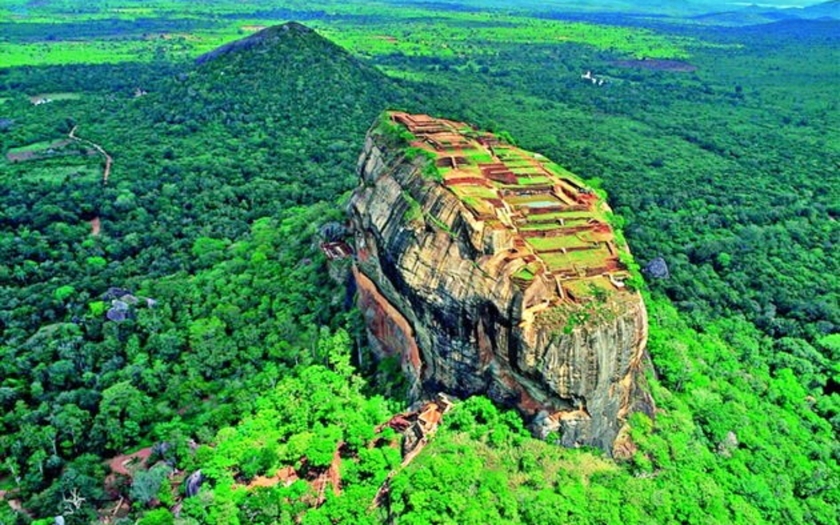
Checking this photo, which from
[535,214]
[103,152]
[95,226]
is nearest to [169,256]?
[95,226]

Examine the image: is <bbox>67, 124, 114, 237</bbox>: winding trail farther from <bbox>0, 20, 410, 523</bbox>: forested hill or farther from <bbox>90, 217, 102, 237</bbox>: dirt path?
<bbox>0, 20, 410, 523</bbox>: forested hill

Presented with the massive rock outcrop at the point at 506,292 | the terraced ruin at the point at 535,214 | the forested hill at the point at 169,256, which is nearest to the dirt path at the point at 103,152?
the forested hill at the point at 169,256

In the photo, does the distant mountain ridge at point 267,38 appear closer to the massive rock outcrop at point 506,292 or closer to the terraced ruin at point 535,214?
the terraced ruin at point 535,214

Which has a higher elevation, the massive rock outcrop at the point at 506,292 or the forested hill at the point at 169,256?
the massive rock outcrop at the point at 506,292

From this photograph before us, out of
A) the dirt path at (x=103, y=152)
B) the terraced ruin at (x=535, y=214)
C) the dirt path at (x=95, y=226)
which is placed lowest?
the dirt path at (x=95, y=226)

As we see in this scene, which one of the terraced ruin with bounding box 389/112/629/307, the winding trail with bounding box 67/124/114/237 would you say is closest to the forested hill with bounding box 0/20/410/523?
the winding trail with bounding box 67/124/114/237

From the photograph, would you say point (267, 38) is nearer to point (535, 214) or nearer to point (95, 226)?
point (95, 226)
